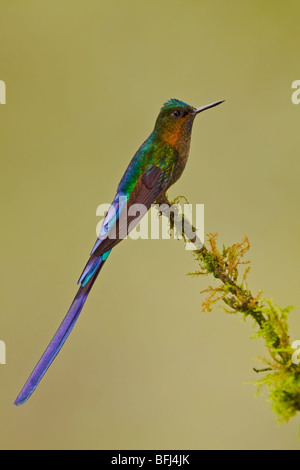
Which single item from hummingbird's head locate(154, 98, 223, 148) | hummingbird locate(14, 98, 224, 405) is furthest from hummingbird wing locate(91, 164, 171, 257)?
hummingbird's head locate(154, 98, 223, 148)

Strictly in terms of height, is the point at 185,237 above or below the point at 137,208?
below

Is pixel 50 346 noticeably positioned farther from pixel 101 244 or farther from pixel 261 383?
pixel 261 383

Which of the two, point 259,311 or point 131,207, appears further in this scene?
point 131,207

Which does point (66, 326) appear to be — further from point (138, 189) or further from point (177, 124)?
point (177, 124)

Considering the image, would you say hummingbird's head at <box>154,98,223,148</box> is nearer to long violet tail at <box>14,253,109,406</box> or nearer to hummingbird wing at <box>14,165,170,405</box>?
hummingbird wing at <box>14,165,170,405</box>

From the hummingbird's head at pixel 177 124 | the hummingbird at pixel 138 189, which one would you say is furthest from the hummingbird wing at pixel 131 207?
the hummingbird's head at pixel 177 124

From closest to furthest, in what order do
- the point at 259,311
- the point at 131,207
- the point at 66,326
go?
the point at 259,311 → the point at 66,326 → the point at 131,207

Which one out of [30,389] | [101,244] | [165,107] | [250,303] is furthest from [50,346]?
[165,107]

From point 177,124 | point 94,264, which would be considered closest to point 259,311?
point 94,264
